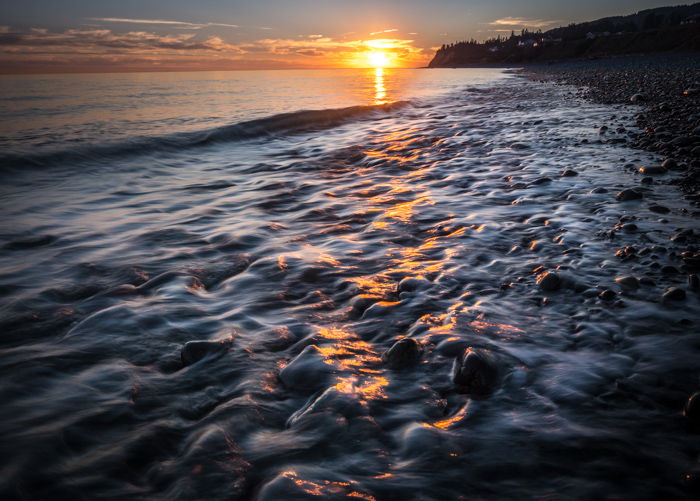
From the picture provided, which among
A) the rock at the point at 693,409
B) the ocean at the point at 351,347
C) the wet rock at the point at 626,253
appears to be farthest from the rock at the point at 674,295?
the rock at the point at 693,409

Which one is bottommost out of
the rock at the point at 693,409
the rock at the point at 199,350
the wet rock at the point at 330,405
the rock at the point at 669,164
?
the wet rock at the point at 330,405

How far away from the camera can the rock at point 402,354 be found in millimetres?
2354

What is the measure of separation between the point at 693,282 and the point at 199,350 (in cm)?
343

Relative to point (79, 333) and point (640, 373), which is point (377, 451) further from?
point (79, 333)

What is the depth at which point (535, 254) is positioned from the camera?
363 centimetres

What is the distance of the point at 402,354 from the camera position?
238 centimetres

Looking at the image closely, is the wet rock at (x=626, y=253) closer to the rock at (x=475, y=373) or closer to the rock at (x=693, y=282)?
the rock at (x=693, y=282)

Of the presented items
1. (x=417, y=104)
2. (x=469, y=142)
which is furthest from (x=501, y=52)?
(x=469, y=142)

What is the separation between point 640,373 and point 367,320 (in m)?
1.59

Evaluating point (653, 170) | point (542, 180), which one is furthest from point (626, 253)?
point (653, 170)

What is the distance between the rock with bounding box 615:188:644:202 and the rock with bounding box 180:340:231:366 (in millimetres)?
4676

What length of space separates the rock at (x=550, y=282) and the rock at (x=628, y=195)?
2440 millimetres

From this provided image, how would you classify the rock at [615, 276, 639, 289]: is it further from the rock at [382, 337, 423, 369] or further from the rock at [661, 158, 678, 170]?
the rock at [661, 158, 678, 170]

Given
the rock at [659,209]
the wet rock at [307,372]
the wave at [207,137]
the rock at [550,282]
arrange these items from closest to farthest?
the wet rock at [307,372], the rock at [550,282], the rock at [659,209], the wave at [207,137]
